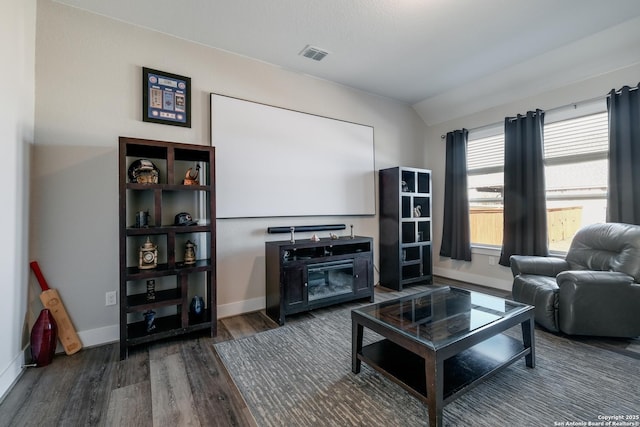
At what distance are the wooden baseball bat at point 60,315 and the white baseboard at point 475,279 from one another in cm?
464

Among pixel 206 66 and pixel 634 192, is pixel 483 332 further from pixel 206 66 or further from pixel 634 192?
pixel 206 66

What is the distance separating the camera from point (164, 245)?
2.63m

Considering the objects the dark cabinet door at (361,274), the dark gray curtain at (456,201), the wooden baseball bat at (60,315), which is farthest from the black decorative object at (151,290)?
the dark gray curtain at (456,201)

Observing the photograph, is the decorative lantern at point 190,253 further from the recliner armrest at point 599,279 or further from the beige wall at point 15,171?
the recliner armrest at point 599,279

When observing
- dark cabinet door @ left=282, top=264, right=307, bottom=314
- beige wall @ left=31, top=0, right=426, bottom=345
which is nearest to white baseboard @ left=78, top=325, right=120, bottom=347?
beige wall @ left=31, top=0, right=426, bottom=345

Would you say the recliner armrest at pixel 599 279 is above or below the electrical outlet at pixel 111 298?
above

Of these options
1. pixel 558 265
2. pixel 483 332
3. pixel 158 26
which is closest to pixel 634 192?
pixel 558 265

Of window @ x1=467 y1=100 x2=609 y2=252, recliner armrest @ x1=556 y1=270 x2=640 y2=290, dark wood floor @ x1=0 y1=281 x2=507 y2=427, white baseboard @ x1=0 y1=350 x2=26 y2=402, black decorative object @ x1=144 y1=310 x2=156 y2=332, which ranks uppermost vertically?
window @ x1=467 y1=100 x2=609 y2=252

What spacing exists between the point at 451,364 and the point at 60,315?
2.92 m

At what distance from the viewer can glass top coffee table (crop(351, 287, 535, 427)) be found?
1406mm

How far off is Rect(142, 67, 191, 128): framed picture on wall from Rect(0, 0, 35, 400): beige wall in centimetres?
75

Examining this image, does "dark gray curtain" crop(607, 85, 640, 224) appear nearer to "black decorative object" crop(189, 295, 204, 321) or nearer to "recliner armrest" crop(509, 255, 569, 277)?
"recliner armrest" crop(509, 255, 569, 277)

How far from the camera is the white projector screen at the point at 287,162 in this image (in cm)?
295

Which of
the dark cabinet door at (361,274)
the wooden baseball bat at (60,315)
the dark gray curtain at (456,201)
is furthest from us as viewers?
the dark gray curtain at (456,201)
